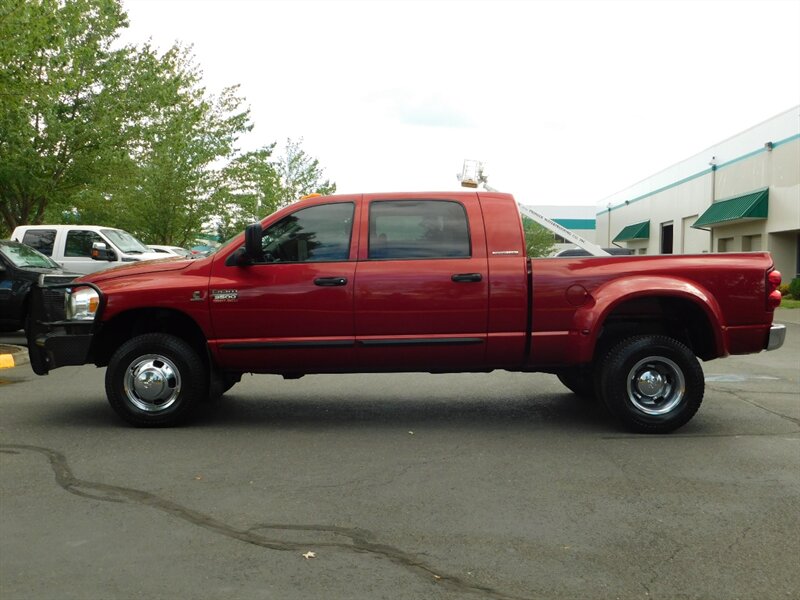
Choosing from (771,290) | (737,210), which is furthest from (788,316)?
(771,290)

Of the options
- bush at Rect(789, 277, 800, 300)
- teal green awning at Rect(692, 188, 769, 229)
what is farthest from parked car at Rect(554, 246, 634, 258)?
teal green awning at Rect(692, 188, 769, 229)

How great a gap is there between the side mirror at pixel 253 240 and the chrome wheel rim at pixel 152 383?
3.81 feet

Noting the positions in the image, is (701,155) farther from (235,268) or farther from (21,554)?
(21,554)

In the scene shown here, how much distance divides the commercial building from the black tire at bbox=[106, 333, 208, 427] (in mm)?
27192

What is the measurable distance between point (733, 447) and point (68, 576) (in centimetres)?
485

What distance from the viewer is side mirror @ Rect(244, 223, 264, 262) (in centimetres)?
693

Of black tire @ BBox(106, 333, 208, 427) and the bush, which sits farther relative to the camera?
the bush

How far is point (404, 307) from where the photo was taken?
7047mm

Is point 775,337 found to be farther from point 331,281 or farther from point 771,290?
point 331,281

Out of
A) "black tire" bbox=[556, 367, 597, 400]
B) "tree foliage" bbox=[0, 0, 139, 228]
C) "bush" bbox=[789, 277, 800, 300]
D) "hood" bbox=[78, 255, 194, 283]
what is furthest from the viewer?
"bush" bbox=[789, 277, 800, 300]

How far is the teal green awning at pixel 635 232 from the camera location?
48.6 m

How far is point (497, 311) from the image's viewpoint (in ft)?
23.1

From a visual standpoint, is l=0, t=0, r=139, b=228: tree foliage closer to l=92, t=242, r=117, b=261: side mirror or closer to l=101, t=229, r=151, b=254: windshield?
l=101, t=229, r=151, b=254: windshield

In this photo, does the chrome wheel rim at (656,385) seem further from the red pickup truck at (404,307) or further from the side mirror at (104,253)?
the side mirror at (104,253)
